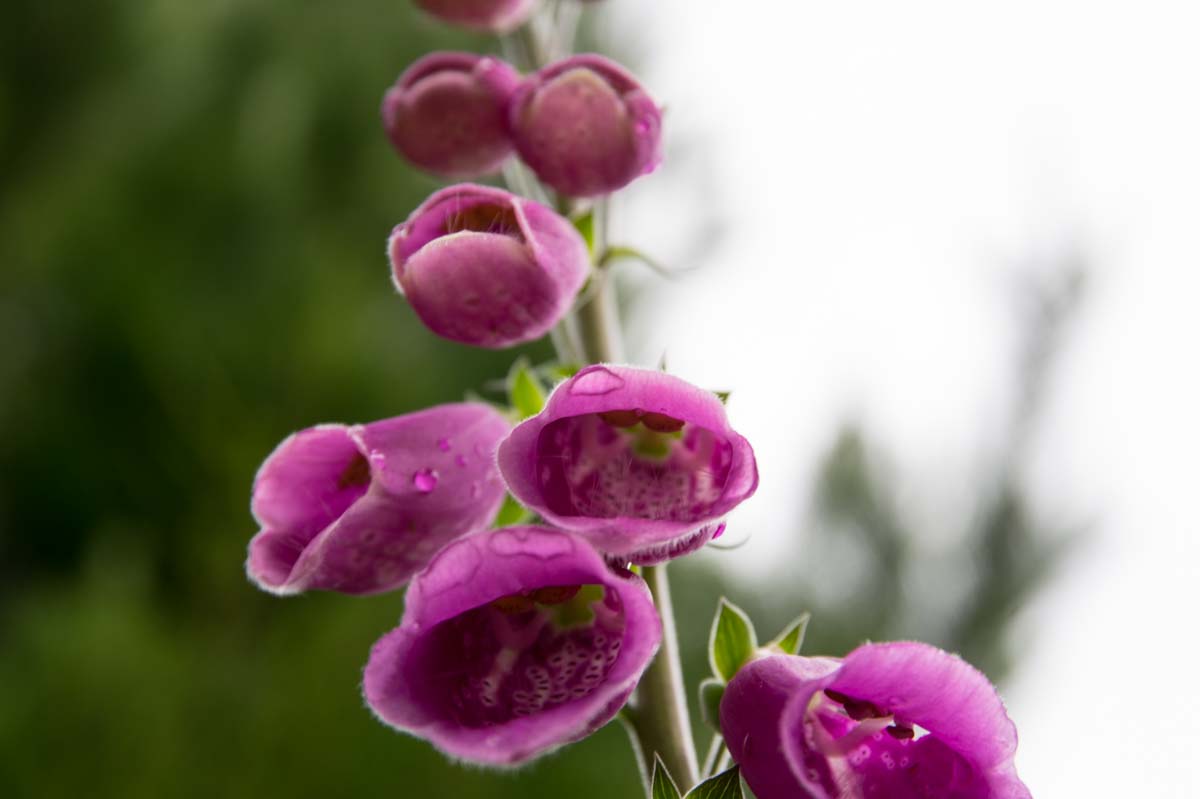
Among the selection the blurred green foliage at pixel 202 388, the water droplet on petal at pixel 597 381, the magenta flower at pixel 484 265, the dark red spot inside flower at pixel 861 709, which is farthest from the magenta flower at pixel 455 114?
the blurred green foliage at pixel 202 388

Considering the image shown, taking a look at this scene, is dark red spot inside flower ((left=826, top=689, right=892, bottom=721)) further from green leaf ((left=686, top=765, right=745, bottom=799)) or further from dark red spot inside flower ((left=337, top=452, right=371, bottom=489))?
dark red spot inside flower ((left=337, top=452, right=371, bottom=489))

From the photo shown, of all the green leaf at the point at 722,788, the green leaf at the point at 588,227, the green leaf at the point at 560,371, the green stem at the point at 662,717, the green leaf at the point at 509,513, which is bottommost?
the green stem at the point at 662,717

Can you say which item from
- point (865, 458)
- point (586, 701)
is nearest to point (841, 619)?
point (865, 458)

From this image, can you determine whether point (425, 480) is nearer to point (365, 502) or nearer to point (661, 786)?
point (365, 502)

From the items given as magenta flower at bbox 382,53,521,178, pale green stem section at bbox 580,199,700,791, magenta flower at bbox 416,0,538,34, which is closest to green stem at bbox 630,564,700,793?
pale green stem section at bbox 580,199,700,791

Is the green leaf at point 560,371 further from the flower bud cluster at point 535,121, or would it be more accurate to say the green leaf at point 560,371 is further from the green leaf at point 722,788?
the green leaf at point 722,788

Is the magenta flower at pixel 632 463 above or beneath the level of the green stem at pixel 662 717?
above

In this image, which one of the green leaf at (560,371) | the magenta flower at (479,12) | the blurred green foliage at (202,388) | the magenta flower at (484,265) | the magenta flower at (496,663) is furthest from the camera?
the blurred green foliage at (202,388)

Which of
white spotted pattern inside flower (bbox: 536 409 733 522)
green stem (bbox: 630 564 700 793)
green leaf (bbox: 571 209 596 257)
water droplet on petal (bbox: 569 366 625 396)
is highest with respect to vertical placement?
water droplet on petal (bbox: 569 366 625 396)
